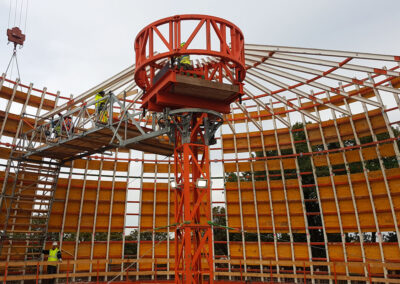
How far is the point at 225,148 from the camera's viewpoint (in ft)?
72.8

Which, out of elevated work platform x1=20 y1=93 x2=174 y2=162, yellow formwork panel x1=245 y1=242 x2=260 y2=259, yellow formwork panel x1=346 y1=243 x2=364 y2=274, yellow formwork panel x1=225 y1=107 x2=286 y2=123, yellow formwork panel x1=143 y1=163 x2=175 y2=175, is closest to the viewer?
elevated work platform x1=20 y1=93 x2=174 y2=162

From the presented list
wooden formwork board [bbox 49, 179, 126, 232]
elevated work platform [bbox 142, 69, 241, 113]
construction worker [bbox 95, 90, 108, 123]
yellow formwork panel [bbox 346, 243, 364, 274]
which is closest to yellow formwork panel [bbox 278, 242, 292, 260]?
yellow formwork panel [bbox 346, 243, 364, 274]

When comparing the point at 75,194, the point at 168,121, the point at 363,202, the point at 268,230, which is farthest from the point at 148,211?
the point at 363,202

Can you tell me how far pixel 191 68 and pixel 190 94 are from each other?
3.77 ft

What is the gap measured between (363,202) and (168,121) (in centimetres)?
1327

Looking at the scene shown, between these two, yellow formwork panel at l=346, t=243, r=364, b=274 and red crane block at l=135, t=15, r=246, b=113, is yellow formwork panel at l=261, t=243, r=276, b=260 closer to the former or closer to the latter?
yellow formwork panel at l=346, t=243, r=364, b=274

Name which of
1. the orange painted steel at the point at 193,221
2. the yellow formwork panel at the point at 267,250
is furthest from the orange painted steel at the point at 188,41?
the yellow formwork panel at the point at 267,250

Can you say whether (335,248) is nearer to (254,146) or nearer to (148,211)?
(254,146)

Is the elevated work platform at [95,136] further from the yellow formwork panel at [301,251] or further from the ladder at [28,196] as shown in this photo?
the yellow formwork panel at [301,251]

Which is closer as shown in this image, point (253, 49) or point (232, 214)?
point (253, 49)

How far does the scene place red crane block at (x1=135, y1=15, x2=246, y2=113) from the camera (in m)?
10.2

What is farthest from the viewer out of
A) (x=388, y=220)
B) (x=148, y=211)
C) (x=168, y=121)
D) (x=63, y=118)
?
(x=148, y=211)

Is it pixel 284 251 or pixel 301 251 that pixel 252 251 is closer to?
pixel 284 251

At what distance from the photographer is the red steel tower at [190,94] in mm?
10328
